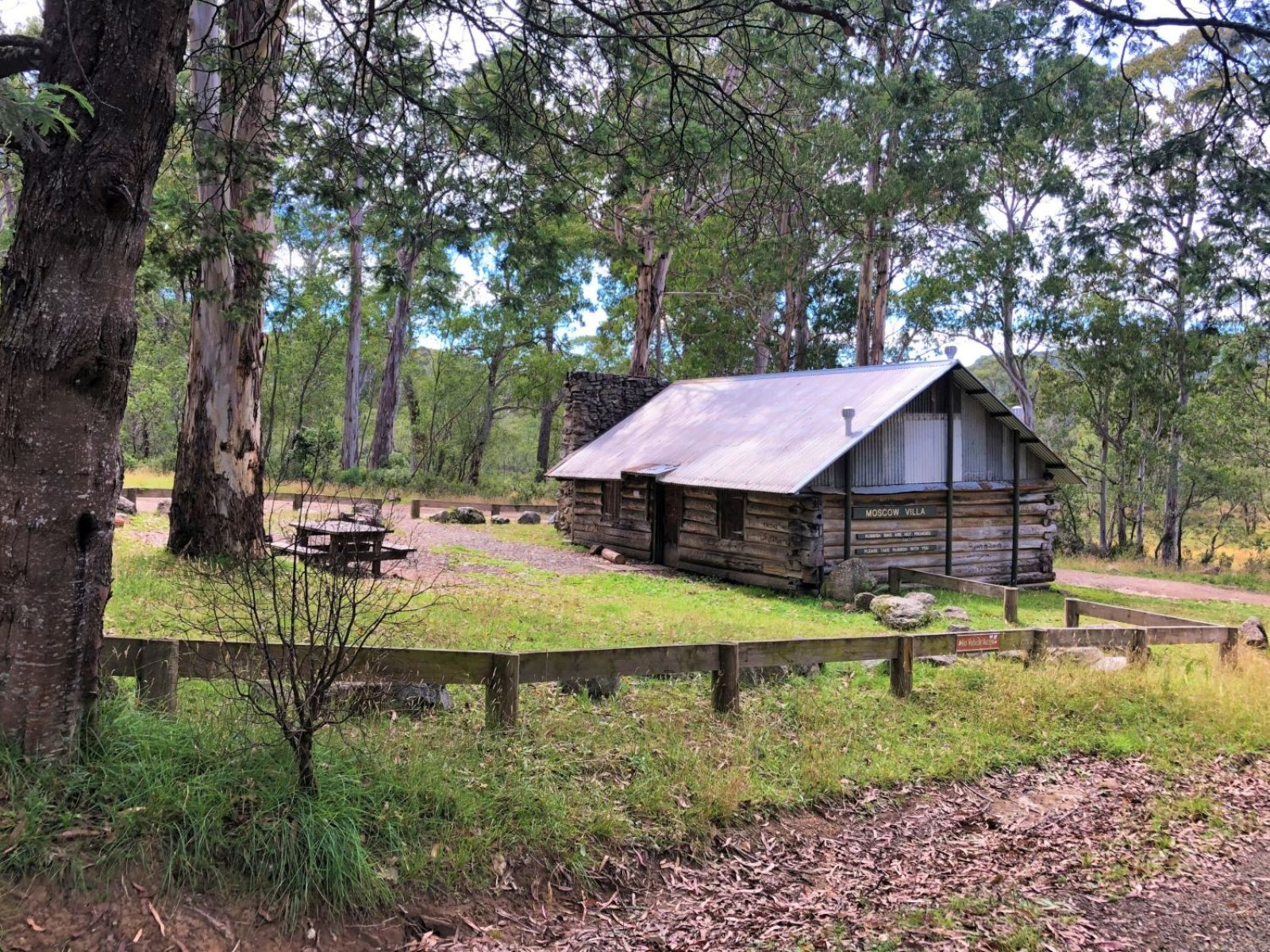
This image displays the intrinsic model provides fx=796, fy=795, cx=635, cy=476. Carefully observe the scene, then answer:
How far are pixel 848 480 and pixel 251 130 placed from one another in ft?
38.4

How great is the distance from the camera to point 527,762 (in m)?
4.97

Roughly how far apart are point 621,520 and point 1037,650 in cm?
1340

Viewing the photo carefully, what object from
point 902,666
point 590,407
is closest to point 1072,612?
point 902,666

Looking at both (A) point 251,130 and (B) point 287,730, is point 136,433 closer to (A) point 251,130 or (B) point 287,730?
(A) point 251,130

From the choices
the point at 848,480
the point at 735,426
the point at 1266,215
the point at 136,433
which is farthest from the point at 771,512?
the point at 136,433

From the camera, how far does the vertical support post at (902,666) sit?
23.9 ft

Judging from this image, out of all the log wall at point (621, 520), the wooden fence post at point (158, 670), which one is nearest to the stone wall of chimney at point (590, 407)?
the log wall at point (621, 520)

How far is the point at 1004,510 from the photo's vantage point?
18.5 meters

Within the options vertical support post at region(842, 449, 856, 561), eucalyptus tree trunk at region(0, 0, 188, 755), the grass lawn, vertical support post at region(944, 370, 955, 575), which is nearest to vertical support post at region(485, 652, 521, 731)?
the grass lawn

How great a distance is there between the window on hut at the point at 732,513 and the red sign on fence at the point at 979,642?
30.4ft

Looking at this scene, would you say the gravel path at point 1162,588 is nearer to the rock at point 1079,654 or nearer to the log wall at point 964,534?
the log wall at point 964,534

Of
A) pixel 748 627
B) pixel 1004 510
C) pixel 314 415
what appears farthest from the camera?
pixel 314 415

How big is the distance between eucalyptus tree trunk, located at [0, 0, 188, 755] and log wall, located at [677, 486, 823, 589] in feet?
42.6

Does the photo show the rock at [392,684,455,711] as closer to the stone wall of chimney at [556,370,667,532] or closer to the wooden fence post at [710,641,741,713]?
the wooden fence post at [710,641,741,713]
